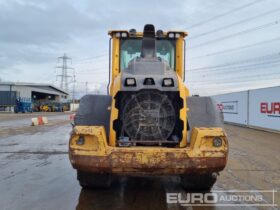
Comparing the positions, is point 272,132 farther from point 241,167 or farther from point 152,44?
point 152,44

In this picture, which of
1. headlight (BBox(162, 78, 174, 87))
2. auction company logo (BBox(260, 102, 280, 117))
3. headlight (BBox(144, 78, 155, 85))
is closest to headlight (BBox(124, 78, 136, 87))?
headlight (BBox(144, 78, 155, 85))

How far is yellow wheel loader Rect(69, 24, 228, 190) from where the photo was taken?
4.72 meters

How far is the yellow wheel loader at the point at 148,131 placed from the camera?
4.72 m

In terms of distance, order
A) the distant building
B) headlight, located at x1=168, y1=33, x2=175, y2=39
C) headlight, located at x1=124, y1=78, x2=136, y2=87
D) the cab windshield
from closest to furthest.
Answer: headlight, located at x1=124, y1=78, x2=136, y2=87 < headlight, located at x1=168, y1=33, x2=175, y2=39 < the cab windshield < the distant building

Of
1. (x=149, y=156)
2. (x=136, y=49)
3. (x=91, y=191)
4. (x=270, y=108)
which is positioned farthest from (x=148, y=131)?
(x=270, y=108)

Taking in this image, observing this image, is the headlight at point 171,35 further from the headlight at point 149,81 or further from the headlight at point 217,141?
the headlight at point 217,141

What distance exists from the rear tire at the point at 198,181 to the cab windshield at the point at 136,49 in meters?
2.27

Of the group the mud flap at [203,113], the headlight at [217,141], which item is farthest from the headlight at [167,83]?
the headlight at [217,141]

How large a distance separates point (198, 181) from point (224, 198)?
49 centimetres

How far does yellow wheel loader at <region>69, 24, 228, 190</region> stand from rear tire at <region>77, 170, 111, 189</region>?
16mm

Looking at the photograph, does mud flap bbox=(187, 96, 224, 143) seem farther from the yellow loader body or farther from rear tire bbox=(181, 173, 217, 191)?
rear tire bbox=(181, 173, 217, 191)

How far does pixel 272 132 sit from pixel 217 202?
12.8m

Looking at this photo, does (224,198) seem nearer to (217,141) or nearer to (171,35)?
(217,141)

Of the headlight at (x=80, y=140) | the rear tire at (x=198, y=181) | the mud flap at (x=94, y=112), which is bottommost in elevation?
the rear tire at (x=198, y=181)
